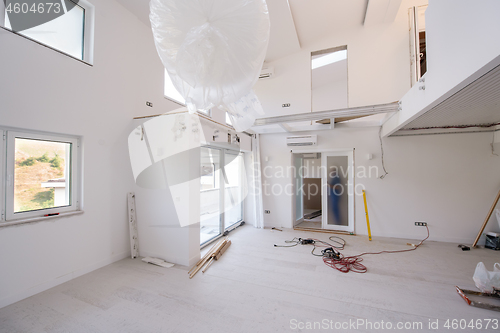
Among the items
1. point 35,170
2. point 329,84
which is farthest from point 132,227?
point 329,84

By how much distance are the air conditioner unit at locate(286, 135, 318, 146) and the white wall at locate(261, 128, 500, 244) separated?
33cm

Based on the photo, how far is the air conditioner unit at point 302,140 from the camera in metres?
5.02

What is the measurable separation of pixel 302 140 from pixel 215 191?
2.39 metres

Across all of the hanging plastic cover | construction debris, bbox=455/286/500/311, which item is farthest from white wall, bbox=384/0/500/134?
construction debris, bbox=455/286/500/311

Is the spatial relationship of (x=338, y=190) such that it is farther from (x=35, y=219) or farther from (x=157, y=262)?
(x=35, y=219)

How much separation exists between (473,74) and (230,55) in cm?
178

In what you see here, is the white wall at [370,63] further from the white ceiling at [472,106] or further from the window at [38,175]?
the window at [38,175]

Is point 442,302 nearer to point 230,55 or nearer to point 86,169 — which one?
point 230,55

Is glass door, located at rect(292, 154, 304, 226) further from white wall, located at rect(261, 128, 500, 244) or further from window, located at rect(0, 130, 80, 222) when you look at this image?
window, located at rect(0, 130, 80, 222)

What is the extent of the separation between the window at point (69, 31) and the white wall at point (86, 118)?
0.12 meters

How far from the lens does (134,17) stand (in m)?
3.57

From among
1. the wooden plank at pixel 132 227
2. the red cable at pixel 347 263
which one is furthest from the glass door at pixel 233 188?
the red cable at pixel 347 263

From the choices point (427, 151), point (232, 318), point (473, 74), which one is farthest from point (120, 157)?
point (427, 151)

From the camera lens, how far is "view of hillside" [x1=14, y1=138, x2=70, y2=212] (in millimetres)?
2380
